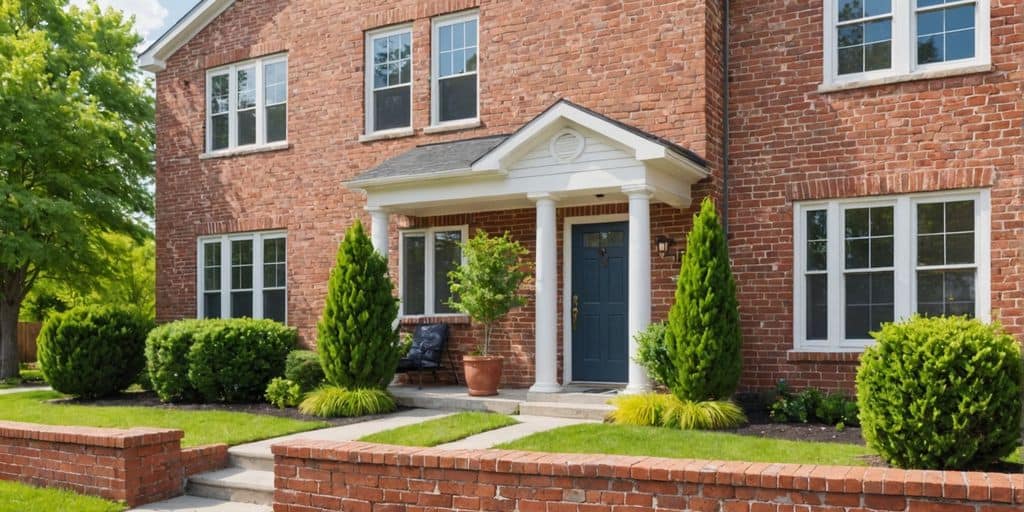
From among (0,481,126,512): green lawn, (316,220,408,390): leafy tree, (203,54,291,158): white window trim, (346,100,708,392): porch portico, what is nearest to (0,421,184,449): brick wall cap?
(0,481,126,512): green lawn

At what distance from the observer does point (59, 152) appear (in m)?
17.0

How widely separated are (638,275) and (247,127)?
8287mm

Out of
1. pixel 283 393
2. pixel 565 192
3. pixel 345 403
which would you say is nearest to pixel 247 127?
pixel 283 393

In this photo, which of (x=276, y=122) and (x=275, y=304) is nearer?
(x=275, y=304)

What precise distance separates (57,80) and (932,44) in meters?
16.4

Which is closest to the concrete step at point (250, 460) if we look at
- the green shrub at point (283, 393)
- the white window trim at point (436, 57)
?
the green shrub at point (283, 393)

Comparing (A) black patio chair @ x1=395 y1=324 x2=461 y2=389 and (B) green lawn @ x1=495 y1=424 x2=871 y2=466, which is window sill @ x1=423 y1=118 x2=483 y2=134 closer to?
(A) black patio chair @ x1=395 y1=324 x2=461 y2=389

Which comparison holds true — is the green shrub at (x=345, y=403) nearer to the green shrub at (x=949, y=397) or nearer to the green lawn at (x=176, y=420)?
the green lawn at (x=176, y=420)

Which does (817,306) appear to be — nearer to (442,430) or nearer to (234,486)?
(442,430)

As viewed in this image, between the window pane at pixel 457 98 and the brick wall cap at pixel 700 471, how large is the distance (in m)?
7.53

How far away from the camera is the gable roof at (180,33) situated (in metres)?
15.6

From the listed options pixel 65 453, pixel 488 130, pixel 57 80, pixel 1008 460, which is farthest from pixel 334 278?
pixel 57 80

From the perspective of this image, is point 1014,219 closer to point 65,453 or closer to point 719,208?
point 719,208

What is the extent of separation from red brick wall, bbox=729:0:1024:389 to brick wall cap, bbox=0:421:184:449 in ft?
22.5
